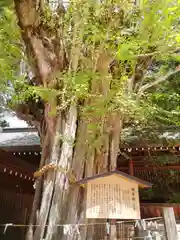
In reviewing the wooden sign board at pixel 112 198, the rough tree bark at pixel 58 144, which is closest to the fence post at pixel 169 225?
the wooden sign board at pixel 112 198

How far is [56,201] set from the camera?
325 centimetres

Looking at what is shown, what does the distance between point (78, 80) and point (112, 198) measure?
195cm

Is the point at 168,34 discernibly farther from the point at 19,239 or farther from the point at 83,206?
the point at 19,239

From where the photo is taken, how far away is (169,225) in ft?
8.44

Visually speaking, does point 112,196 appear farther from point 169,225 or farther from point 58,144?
point 58,144

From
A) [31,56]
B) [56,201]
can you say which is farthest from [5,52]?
[56,201]

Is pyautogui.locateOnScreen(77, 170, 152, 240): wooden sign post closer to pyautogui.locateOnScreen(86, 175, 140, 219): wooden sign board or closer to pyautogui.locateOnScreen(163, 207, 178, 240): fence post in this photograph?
pyautogui.locateOnScreen(86, 175, 140, 219): wooden sign board

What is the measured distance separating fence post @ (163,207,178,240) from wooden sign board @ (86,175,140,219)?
0.42 meters

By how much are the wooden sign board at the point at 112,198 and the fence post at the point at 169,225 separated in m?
0.42

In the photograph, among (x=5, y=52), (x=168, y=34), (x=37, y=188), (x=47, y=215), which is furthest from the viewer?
(x=168, y=34)

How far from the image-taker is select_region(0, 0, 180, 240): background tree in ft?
11.3

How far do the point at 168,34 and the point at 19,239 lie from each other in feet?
20.7

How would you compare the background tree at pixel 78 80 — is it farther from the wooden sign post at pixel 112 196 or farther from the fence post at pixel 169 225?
the fence post at pixel 169 225

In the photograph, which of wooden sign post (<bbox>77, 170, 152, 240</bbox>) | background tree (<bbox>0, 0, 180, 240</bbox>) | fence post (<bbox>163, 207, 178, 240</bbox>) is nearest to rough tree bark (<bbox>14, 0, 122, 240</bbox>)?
background tree (<bbox>0, 0, 180, 240</bbox>)
